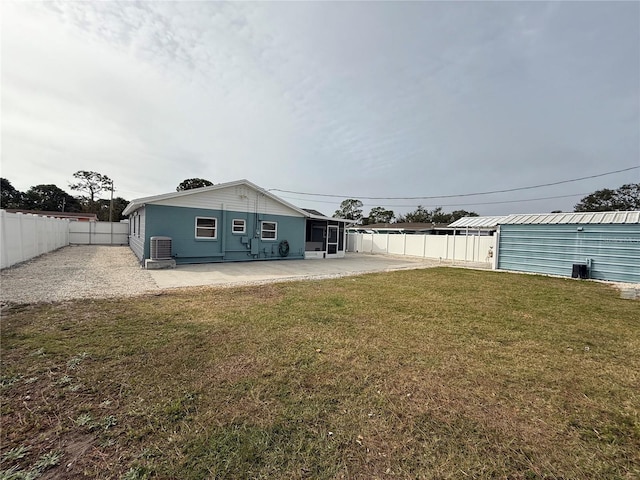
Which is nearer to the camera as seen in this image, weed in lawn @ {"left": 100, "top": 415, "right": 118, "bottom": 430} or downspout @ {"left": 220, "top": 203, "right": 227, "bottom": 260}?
weed in lawn @ {"left": 100, "top": 415, "right": 118, "bottom": 430}

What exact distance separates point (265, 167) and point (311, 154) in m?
4.12

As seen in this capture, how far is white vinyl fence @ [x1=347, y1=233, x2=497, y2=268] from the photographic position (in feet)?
61.6

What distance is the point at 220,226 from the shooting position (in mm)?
13258

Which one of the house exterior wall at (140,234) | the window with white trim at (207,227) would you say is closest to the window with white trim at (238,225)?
the window with white trim at (207,227)

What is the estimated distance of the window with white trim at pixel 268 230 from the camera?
1486 centimetres

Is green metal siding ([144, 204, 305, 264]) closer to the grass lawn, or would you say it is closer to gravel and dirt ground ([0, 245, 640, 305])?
gravel and dirt ground ([0, 245, 640, 305])

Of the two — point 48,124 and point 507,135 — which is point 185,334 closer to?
point 48,124

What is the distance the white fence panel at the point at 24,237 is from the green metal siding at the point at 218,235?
13.1 ft

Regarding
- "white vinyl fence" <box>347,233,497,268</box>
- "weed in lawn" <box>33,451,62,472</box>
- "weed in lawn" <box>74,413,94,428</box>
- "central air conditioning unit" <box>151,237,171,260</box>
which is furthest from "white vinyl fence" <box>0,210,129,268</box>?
"white vinyl fence" <box>347,233,497,268</box>

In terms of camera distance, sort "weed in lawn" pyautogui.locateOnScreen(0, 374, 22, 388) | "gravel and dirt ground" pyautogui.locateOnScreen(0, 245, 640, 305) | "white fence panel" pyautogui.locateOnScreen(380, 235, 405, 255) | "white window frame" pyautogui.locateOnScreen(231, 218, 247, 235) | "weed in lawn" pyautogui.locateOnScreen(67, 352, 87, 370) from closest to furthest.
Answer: "weed in lawn" pyautogui.locateOnScreen(0, 374, 22, 388)
"weed in lawn" pyautogui.locateOnScreen(67, 352, 87, 370)
"gravel and dirt ground" pyautogui.locateOnScreen(0, 245, 640, 305)
"white window frame" pyautogui.locateOnScreen(231, 218, 247, 235)
"white fence panel" pyautogui.locateOnScreen(380, 235, 405, 255)

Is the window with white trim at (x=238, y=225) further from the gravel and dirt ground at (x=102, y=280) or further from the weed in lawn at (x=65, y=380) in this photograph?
the weed in lawn at (x=65, y=380)

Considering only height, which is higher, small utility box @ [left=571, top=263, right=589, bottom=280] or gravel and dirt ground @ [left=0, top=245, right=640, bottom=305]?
small utility box @ [left=571, top=263, right=589, bottom=280]

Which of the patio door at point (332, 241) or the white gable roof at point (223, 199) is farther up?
the white gable roof at point (223, 199)

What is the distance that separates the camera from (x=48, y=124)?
10547 mm
